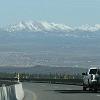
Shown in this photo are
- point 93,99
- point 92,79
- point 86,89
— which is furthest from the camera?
point 86,89

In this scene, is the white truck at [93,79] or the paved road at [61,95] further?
the white truck at [93,79]

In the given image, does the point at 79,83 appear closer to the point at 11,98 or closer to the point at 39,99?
the point at 39,99

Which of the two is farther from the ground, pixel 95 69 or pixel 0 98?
pixel 95 69

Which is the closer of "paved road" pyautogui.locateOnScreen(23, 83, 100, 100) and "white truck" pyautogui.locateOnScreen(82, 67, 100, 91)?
"paved road" pyautogui.locateOnScreen(23, 83, 100, 100)

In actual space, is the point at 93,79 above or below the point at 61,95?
above

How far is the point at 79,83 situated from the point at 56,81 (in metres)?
10.2

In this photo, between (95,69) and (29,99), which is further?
(95,69)

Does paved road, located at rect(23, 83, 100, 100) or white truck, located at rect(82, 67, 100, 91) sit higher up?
white truck, located at rect(82, 67, 100, 91)

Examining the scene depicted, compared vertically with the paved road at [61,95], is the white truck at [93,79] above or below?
above

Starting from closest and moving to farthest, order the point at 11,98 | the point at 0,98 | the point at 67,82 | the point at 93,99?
the point at 0,98 < the point at 11,98 < the point at 93,99 < the point at 67,82

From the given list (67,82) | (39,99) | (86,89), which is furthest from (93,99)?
(67,82)

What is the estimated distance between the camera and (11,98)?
28781 millimetres

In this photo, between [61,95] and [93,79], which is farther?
[93,79]

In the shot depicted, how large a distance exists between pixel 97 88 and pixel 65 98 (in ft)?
36.2
